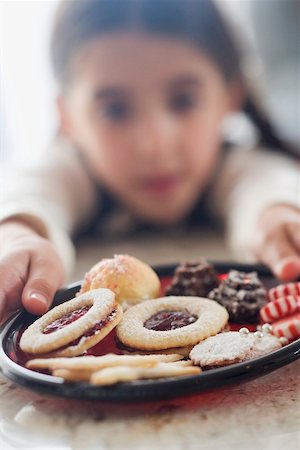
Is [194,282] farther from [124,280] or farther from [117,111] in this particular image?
[117,111]

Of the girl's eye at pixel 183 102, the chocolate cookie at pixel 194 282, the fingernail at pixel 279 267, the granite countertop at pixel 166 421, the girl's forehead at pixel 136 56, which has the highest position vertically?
the girl's forehead at pixel 136 56

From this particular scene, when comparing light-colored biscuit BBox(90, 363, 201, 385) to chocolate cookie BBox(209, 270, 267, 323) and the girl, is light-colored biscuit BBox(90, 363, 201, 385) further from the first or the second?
the girl

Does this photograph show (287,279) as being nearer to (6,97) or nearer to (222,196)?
(222,196)

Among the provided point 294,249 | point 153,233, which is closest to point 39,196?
point 153,233

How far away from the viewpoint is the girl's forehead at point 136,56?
1277mm

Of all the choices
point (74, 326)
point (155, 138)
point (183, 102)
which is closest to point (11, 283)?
point (74, 326)

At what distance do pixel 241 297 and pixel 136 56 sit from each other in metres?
0.83

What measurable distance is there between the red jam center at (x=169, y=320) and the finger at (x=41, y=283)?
0.39 ft

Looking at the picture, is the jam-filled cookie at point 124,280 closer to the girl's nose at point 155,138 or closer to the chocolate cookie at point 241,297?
the chocolate cookie at point 241,297

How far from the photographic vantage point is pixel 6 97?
1911 millimetres

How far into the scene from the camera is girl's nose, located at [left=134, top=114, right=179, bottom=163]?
1.29 metres

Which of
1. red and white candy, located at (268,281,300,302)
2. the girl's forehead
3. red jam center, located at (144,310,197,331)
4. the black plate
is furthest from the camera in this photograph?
the girl's forehead

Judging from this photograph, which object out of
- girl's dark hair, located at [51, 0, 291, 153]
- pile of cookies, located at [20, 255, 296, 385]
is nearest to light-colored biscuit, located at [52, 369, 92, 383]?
pile of cookies, located at [20, 255, 296, 385]

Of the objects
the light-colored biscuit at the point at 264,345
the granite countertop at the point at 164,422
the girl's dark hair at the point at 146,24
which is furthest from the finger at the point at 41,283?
the girl's dark hair at the point at 146,24
